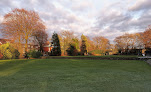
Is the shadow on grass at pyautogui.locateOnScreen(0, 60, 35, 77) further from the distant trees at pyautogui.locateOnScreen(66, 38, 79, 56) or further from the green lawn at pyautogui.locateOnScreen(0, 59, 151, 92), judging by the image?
the distant trees at pyautogui.locateOnScreen(66, 38, 79, 56)

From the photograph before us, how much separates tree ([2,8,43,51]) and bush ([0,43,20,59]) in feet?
10.3

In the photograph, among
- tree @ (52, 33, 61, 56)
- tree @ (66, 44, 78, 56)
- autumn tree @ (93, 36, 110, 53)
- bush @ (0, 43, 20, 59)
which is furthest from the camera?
autumn tree @ (93, 36, 110, 53)

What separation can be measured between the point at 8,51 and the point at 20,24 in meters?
7.40

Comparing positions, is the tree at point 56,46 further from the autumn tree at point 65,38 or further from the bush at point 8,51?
the bush at point 8,51

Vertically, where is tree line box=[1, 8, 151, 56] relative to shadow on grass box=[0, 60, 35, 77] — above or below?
above

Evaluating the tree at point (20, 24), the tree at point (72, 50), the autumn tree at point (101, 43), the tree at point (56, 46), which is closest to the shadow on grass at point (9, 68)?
the tree at point (20, 24)

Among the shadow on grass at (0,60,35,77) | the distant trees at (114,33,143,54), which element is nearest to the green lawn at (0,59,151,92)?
the shadow on grass at (0,60,35,77)

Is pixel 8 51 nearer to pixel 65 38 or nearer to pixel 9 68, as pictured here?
pixel 9 68

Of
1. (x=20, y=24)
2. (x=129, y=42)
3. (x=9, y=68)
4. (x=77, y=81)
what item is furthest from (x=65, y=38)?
(x=77, y=81)

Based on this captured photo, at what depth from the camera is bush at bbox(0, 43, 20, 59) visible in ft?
58.6

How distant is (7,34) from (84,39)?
2580 centimetres

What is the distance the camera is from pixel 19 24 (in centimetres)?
2248

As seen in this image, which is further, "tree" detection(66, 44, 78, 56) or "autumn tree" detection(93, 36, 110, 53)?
"autumn tree" detection(93, 36, 110, 53)

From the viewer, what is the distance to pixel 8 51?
1848cm
